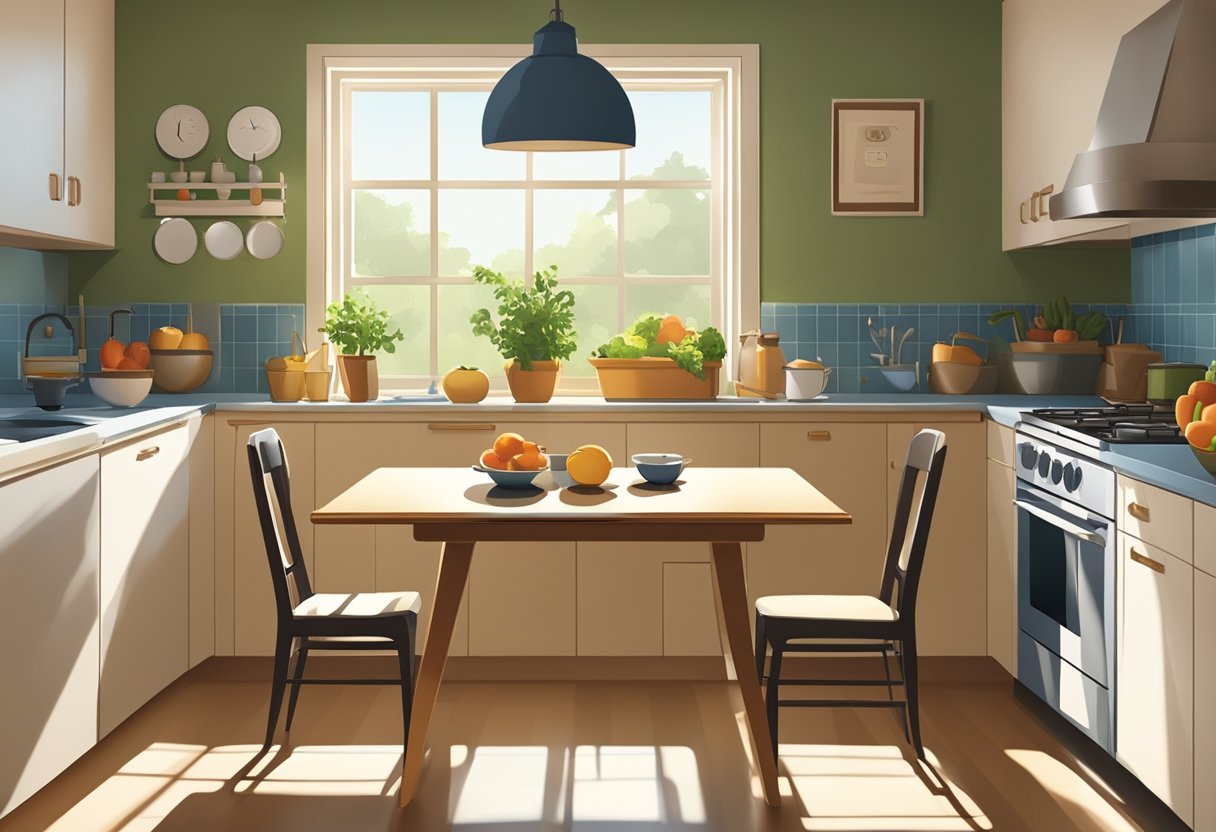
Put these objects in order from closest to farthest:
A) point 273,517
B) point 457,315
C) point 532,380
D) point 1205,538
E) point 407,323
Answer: point 1205,538 → point 273,517 → point 532,380 → point 407,323 → point 457,315

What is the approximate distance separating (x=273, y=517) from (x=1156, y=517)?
2.28 meters

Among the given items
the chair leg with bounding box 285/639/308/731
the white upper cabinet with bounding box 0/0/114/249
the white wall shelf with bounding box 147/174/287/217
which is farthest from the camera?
the white wall shelf with bounding box 147/174/287/217

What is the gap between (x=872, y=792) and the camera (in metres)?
3.14

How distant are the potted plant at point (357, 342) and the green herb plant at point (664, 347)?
81 cm

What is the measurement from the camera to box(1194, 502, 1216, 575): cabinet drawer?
2502 millimetres

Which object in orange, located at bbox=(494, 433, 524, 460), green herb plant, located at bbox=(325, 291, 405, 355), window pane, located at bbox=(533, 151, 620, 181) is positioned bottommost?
orange, located at bbox=(494, 433, 524, 460)

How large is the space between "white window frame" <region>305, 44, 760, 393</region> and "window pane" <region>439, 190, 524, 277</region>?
0.42 metres

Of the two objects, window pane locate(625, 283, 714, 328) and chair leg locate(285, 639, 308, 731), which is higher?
window pane locate(625, 283, 714, 328)

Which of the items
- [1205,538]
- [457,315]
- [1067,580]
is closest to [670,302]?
[457,315]

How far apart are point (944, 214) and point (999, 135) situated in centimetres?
37

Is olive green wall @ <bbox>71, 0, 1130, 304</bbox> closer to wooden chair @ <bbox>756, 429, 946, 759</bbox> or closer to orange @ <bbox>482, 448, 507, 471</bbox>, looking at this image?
wooden chair @ <bbox>756, 429, 946, 759</bbox>

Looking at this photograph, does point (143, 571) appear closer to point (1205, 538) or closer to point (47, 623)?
point (47, 623)

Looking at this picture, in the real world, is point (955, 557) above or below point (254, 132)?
below

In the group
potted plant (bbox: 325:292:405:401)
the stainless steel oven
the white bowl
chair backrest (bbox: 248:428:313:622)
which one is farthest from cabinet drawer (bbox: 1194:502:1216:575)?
the white bowl
